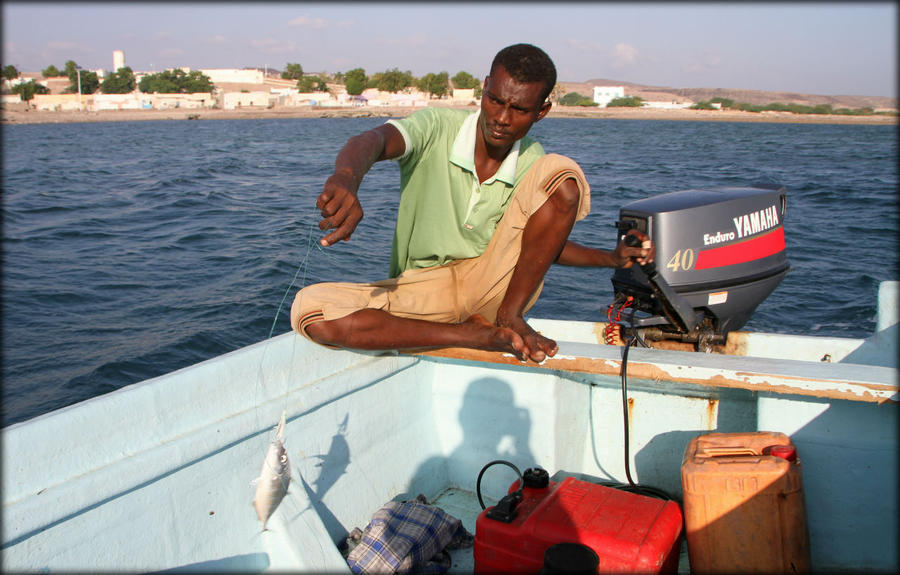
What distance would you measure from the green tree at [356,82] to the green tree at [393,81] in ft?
8.02

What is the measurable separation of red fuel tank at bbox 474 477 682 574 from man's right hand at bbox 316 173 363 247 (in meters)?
0.96

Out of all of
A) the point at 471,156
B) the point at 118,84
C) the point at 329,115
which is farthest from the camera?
the point at 118,84

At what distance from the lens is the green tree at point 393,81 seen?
10444 cm

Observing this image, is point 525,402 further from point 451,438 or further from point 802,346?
point 802,346

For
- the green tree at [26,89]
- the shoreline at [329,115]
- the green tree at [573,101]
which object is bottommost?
the shoreline at [329,115]

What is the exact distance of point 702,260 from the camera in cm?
328

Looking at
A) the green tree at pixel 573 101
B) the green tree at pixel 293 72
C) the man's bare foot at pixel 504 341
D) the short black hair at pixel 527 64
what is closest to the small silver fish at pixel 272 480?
the man's bare foot at pixel 504 341

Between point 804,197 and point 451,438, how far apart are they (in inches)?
528

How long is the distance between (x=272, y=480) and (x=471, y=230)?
4.04ft

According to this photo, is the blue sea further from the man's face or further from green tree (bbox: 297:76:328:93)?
green tree (bbox: 297:76:328:93)

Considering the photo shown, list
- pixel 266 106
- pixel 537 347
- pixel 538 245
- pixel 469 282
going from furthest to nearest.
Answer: pixel 266 106, pixel 469 282, pixel 538 245, pixel 537 347

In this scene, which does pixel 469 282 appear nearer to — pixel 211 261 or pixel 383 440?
pixel 383 440

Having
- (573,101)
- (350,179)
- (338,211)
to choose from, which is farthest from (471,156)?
(573,101)

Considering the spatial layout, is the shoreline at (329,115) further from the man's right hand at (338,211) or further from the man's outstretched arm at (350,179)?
the man's right hand at (338,211)
